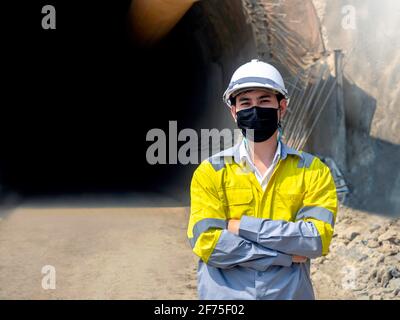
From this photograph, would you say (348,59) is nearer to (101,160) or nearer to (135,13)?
(135,13)

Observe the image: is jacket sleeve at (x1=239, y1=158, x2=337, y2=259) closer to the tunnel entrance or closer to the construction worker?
the construction worker

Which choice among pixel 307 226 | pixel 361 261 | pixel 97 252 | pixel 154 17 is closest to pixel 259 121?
pixel 307 226

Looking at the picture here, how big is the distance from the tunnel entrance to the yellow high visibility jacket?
20.0 feet

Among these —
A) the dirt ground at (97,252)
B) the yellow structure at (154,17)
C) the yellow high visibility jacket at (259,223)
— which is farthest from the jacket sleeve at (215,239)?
the yellow structure at (154,17)

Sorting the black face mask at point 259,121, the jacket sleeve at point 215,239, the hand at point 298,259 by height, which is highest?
the black face mask at point 259,121

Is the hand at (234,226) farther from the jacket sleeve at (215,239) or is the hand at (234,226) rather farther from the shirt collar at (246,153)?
the shirt collar at (246,153)

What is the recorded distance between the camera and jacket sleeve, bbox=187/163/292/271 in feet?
8.58

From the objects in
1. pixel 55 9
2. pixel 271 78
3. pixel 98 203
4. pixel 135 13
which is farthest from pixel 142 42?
pixel 271 78

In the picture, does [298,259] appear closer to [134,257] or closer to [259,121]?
[259,121]

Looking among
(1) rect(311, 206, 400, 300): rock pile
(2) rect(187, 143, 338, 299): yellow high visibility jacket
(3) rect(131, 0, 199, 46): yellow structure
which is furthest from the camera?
(3) rect(131, 0, 199, 46): yellow structure

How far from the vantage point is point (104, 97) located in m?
14.9

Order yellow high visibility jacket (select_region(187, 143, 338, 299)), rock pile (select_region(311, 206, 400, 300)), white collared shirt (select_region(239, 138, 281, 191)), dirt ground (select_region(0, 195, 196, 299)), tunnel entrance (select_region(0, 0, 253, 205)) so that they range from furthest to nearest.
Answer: tunnel entrance (select_region(0, 0, 253, 205)) < rock pile (select_region(311, 206, 400, 300)) < dirt ground (select_region(0, 195, 196, 299)) < white collared shirt (select_region(239, 138, 281, 191)) < yellow high visibility jacket (select_region(187, 143, 338, 299))

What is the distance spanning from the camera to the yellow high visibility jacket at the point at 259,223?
2613mm

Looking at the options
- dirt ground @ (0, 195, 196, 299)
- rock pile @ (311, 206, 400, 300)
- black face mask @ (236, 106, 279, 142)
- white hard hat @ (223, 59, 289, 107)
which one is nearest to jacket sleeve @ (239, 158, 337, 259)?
black face mask @ (236, 106, 279, 142)
